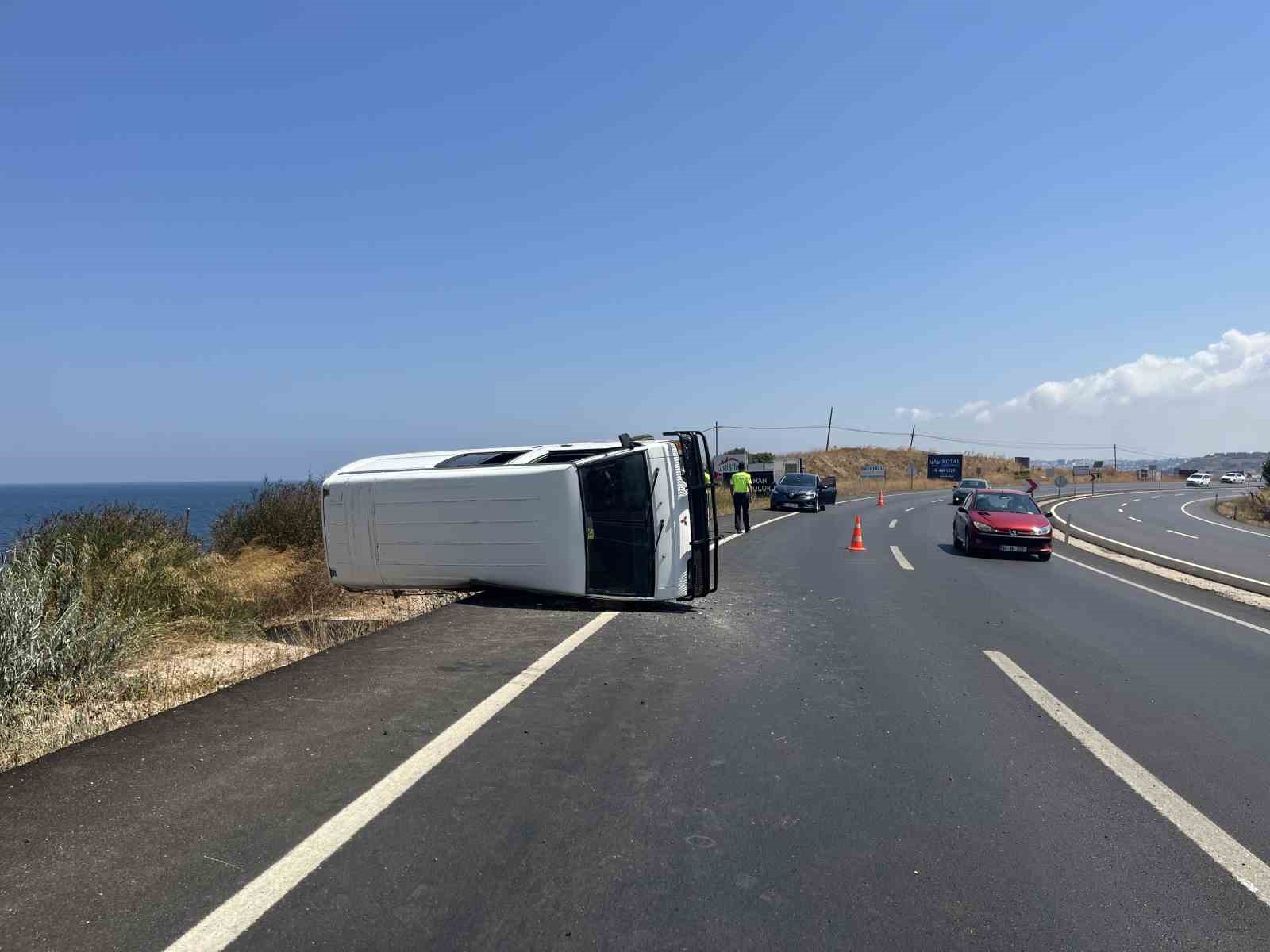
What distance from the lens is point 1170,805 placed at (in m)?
3.99

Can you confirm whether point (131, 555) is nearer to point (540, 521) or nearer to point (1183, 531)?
point (540, 521)

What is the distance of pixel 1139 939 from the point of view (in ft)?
9.20

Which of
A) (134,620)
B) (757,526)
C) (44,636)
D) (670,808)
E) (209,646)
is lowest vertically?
(757,526)

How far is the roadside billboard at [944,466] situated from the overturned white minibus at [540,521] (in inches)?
2685

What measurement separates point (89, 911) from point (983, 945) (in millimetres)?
3335

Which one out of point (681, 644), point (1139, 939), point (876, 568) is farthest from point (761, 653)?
point (876, 568)

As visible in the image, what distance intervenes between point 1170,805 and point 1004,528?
43.6ft

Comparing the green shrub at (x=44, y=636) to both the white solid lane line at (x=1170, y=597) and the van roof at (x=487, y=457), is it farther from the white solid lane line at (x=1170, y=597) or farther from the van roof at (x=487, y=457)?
the white solid lane line at (x=1170, y=597)

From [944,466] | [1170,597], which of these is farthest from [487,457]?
[944,466]

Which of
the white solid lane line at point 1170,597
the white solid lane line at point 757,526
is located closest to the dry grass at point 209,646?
the white solid lane line at point 757,526

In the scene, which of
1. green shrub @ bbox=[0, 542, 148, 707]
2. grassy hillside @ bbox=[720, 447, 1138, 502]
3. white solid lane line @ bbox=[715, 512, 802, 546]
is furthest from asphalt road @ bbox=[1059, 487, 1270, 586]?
grassy hillside @ bbox=[720, 447, 1138, 502]

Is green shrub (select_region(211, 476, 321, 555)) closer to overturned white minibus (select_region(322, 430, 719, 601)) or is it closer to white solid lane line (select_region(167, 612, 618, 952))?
overturned white minibus (select_region(322, 430, 719, 601))

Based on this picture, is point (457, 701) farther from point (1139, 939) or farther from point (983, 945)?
point (1139, 939)

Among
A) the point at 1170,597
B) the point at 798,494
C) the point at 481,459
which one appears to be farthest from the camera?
the point at 798,494
